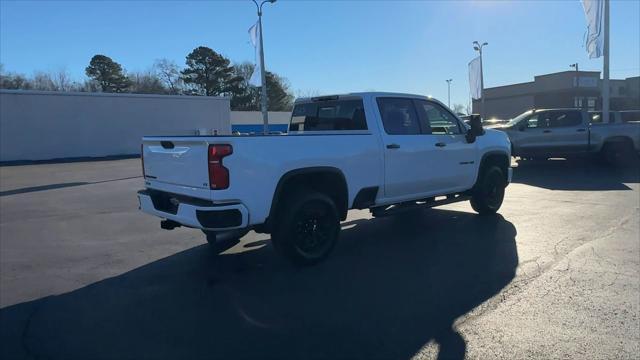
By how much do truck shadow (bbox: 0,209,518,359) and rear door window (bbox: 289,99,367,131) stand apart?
1.70 metres

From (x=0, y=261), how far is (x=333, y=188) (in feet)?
14.5

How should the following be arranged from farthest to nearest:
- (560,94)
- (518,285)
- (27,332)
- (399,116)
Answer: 1. (560,94)
2. (399,116)
3. (518,285)
4. (27,332)

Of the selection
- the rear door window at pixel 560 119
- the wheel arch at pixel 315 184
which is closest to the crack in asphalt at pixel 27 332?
the wheel arch at pixel 315 184

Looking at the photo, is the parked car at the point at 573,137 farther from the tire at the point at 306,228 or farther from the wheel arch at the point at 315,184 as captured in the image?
the tire at the point at 306,228

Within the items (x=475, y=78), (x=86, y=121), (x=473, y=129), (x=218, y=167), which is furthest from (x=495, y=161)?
(x=475, y=78)

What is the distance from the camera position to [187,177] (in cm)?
508

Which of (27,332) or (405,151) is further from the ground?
(405,151)

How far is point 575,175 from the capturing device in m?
14.2

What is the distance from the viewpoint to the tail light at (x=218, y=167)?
473 centimetres

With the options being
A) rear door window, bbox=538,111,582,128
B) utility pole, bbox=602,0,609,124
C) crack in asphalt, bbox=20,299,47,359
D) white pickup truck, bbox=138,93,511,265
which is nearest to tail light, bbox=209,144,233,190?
white pickup truck, bbox=138,93,511,265

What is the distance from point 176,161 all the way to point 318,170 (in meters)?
1.57

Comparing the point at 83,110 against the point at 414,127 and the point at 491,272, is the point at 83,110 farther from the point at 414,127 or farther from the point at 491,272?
the point at 491,272

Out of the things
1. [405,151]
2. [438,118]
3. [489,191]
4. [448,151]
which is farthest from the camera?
[489,191]

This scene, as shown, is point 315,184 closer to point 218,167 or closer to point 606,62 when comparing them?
point 218,167
